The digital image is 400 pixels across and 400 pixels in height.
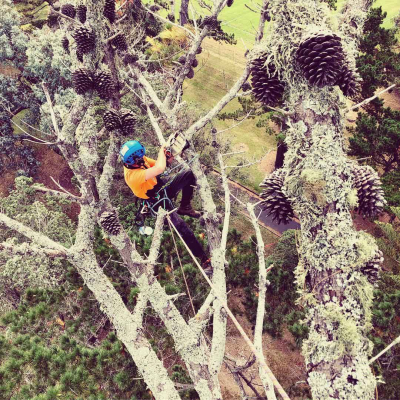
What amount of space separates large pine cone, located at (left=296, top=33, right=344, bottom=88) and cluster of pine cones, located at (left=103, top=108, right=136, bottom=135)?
255 cm

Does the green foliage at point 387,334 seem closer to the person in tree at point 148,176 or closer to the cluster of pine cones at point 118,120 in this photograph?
the person in tree at point 148,176

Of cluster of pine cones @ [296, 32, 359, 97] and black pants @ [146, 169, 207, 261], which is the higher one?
cluster of pine cones @ [296, 32, 359, 97]

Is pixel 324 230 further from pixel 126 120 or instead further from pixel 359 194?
pixel 126 120

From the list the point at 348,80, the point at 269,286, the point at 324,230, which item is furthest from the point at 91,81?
the point at 269,286

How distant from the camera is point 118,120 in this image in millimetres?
4223

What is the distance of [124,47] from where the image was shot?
4402 millimetres

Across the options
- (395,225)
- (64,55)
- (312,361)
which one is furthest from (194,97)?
(312,361)

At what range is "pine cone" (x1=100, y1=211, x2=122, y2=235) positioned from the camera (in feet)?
12.6

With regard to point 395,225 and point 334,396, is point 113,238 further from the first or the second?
point 395,225

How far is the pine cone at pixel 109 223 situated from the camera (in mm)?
3844

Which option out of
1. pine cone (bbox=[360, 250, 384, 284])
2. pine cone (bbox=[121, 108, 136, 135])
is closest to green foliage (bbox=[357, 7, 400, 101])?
pine cone (bbox=[121, 108, 136, 135])

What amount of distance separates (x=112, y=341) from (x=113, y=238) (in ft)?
4.72

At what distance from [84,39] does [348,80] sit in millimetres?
3035

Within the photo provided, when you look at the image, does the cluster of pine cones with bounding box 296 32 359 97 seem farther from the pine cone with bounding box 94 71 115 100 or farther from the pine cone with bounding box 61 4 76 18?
the pine cone with bounding box 61 4 76 18
